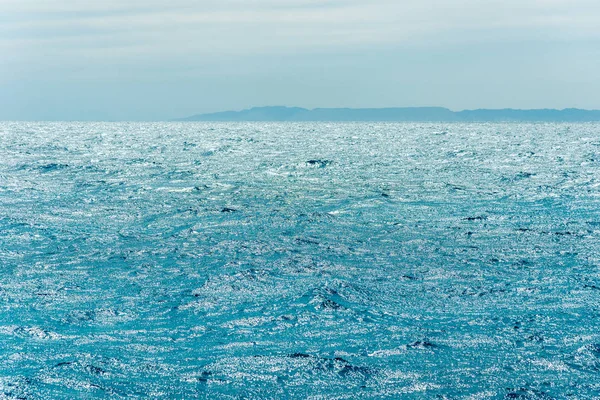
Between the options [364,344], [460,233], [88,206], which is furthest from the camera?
[88,206]

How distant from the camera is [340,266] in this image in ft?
45.2

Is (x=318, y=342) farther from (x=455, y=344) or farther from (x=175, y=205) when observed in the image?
(x=175, y=205)

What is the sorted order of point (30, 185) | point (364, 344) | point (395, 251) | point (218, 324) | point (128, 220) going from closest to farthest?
point (364, 344)
point (218, 324)
point (395, 251)
point (128, 220)
point (30, 185)

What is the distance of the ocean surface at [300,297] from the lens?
316 inches

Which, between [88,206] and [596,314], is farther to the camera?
[88,206]

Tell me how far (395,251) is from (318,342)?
635 cm

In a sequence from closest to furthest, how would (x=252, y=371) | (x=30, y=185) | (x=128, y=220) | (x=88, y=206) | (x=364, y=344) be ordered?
1. (x=252, y=371)
2. (x=364, y=344)
3. (x=128, y=220)
4. (x=88, y=206)
5. (x=30, y=185)

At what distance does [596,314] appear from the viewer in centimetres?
1053

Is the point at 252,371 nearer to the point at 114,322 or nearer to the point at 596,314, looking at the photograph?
the point at 114,322

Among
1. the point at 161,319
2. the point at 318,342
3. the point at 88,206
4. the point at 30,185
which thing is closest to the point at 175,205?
the point at 88,206

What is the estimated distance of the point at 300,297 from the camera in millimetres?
11352

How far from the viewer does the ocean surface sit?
8.04 meters

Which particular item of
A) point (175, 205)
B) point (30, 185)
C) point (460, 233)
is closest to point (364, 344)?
point (460, 233)

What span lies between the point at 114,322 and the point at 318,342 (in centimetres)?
346
